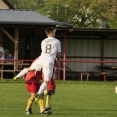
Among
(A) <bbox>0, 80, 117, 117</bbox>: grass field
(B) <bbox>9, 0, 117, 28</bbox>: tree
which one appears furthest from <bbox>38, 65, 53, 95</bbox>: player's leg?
(B) <bbox>9, 0, 117, 28</bbox>: tree

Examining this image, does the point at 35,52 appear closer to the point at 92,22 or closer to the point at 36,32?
the point at 36,32

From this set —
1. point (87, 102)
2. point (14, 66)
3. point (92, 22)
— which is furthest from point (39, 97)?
point (92, 22)

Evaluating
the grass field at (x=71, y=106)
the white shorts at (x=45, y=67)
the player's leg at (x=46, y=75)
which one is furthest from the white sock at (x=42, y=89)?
the grass field at (x=71, y=106)

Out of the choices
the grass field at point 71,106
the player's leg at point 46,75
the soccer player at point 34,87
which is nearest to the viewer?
the player's leg at point 46,75

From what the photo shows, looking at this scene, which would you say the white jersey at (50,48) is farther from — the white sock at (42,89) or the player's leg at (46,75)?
the white sock at (42,89)

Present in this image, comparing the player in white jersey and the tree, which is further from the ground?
the tree

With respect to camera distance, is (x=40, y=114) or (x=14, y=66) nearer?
(x=40, y=114)

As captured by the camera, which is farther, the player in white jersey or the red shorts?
the red shorts

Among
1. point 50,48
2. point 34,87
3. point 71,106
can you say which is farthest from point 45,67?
point 71,106

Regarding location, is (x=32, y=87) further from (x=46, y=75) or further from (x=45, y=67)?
(x=45, y=67)

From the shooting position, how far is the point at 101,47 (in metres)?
30.6

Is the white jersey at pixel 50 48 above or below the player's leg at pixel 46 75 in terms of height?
above

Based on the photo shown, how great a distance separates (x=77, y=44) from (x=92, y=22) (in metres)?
41.6

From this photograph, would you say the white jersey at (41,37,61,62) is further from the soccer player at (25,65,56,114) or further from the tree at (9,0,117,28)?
the tree at (9,0,117,28)
